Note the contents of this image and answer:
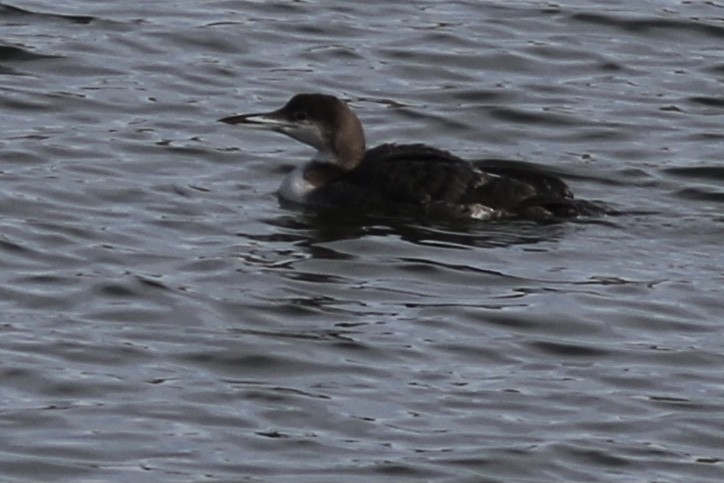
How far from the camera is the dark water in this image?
31.7 feet

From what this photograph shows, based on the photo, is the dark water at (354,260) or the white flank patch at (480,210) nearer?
the dark water at (354,260)

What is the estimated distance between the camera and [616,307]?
38.2ft

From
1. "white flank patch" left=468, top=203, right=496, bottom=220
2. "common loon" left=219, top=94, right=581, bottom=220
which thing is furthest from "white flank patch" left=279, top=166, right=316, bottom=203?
"white flank patch" left=468, top=203, right=496, bottom=220

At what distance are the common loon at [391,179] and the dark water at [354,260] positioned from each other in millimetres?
199

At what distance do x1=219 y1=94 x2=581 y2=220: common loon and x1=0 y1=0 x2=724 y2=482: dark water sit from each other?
199mm

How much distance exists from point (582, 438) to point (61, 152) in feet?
18.1

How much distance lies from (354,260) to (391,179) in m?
1.07

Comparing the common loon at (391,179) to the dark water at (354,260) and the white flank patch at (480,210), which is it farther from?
the dark water at (354,260)

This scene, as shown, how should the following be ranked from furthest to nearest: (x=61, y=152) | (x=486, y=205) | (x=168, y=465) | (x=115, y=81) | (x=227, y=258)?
(x=115, y=81), (x=61, y=152), (x=486, y=205), (x=227, y=258), (x=168, y=465)

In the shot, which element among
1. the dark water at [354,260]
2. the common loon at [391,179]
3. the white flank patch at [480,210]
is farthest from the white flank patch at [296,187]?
the white flank patch at [480,210]

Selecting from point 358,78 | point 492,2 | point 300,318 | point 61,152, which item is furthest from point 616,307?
point 492,2

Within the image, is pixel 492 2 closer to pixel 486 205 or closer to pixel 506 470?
pixel 486 205

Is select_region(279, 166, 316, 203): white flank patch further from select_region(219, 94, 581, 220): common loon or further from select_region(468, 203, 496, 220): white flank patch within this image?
select_region(468, 203, 496, 220): white flank patch

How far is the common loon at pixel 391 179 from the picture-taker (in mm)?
13398
